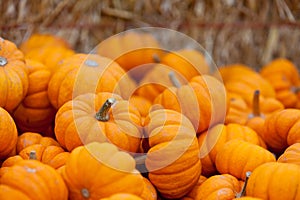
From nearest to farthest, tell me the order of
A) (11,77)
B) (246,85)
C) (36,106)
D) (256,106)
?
(11,77) < (36,106) < (256,106) < (246,85)

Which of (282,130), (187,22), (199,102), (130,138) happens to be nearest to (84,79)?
(130,138)

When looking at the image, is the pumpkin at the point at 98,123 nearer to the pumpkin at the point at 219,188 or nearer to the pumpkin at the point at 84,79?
the pumpkin at the point at 84,79

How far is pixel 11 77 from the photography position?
2148 mm

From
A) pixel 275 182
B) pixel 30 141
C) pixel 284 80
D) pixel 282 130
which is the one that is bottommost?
pixel 284 80

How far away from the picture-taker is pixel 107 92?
2.18 metres

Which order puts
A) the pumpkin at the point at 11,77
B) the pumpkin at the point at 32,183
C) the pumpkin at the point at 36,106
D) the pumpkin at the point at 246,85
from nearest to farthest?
the pumpkin at the point at 32,183 < the pumpkin at the point at 11,77 < the pumpkin at the point at 36,106 < the pumpkin at the point at 246,85

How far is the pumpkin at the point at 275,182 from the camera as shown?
5.43 ft

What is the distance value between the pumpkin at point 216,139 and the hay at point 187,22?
1.55 m

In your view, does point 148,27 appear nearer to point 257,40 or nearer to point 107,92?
point 257,40

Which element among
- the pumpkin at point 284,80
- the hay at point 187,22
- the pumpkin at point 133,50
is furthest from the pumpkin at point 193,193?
the hay at point 187,22

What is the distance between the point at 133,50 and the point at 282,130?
4.43 feet

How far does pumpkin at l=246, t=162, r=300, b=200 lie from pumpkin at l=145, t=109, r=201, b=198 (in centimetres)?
27

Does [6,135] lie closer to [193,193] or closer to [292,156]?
[193,193]

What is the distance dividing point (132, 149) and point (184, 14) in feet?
6.77
